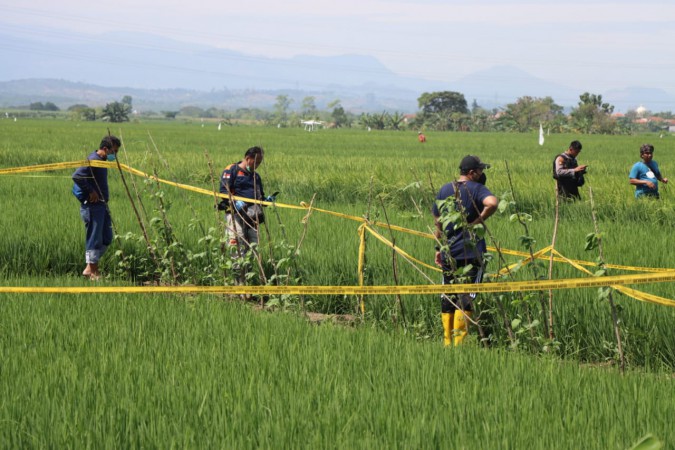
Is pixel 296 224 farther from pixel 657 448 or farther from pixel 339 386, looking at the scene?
pixel 657 448

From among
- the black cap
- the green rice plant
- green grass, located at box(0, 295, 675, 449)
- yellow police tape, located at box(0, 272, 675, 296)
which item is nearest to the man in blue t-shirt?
the green rice plant

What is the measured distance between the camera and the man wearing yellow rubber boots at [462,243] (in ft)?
19.0

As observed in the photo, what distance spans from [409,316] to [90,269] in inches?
139

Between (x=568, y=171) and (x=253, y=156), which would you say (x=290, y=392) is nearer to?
(x=253, y=156)

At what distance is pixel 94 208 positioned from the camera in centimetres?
870

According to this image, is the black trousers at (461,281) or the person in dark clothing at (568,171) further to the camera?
the person in dark clothing at (568,171)

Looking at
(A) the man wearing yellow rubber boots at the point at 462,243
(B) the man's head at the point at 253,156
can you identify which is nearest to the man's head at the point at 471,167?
(A) the man wearing yellow rubber boots at the point at 462,243

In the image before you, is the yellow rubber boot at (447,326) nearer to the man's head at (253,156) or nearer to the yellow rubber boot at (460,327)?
the yellow rubber boot at (460,327)

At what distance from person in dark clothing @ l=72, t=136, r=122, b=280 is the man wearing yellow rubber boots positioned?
389 centimetres

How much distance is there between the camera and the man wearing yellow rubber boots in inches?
228

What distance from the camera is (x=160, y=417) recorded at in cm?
366

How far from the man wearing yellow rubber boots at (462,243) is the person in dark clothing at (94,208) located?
12.8 feet

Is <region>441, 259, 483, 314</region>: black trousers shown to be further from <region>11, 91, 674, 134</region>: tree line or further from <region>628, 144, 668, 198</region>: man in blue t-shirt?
<region>11, 91, 674, 134</region>: tree line

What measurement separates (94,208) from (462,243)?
14.3 feet
